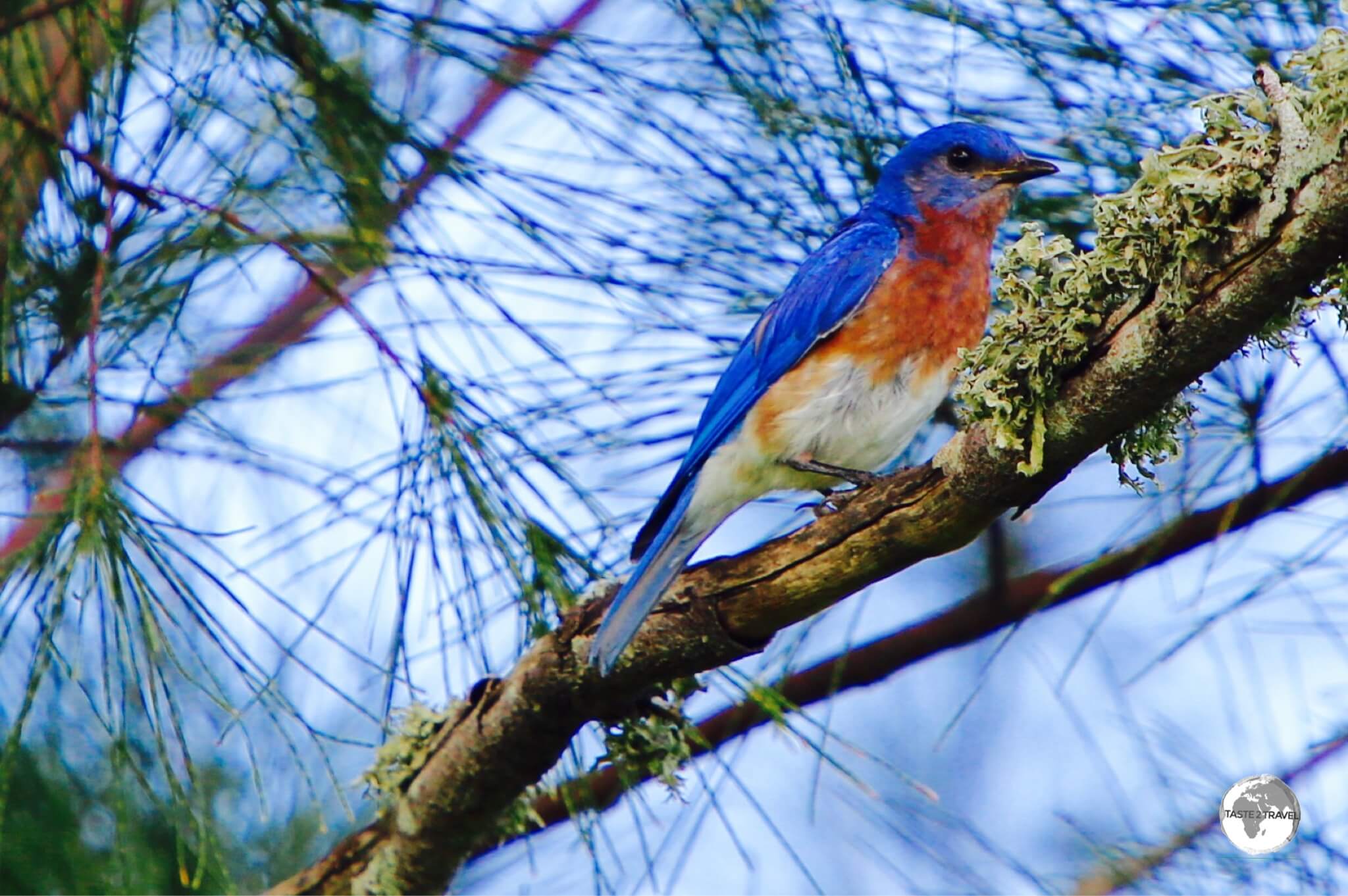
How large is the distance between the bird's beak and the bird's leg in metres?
0.68

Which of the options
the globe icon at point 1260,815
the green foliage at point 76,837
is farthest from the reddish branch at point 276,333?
the globe icon at point 1260,815

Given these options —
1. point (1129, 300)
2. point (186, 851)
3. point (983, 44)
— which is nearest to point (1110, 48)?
point (983, 44)

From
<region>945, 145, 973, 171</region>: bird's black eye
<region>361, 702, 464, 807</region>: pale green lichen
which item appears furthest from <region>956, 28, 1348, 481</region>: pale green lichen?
<region>361, 702, 464, 807</region>: pale green lichen

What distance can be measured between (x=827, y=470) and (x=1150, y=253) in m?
1.28

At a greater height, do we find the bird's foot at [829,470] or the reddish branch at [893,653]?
the bird's foot at [829,470]

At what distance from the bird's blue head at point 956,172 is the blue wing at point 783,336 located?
0.81ft

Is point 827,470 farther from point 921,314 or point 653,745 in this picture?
point 653,745

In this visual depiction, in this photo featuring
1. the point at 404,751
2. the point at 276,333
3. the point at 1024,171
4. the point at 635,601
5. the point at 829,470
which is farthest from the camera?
the point at 276,333

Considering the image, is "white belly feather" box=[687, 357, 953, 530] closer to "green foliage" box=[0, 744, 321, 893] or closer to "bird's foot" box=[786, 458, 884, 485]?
"bird's foot" box=[786, 458, 884, 485]

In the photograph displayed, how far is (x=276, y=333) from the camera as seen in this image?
4.11m

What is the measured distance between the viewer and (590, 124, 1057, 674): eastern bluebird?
9.43 ft

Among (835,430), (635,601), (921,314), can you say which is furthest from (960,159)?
(635,601)

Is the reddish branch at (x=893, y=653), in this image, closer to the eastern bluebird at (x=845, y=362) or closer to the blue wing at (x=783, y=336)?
the eastern bluebird at (x=845, y=362)

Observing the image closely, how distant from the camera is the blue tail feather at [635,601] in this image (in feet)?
7.43
